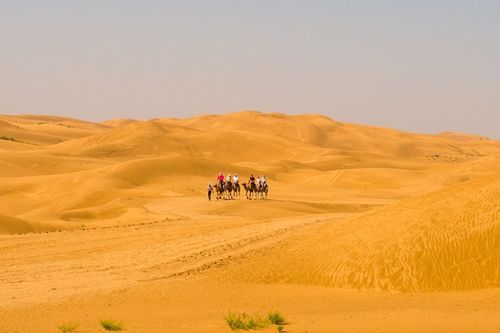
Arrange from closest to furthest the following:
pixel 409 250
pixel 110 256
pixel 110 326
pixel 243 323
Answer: pixel 243 323 < pixel 110 326 < pixel 409 250 < pixel 110 256

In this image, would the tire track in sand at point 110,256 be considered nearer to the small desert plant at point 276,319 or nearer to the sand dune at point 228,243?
the sand dune at point 228,243

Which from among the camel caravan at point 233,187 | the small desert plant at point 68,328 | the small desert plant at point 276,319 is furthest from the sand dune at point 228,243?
the camel caravan at point 233,187

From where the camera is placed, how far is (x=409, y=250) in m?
16.9

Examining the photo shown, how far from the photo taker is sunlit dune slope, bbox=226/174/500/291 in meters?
16.0

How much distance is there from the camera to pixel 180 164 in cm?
5925

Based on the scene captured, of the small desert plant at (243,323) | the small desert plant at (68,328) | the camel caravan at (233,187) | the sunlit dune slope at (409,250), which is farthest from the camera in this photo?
the camel caravan at (233,187)

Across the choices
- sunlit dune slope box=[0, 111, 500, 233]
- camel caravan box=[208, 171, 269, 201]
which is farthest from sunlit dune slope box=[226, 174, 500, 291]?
camel caravan box=[208, 171, 269, 201]

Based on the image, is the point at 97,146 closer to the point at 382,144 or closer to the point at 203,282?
the point at 382,144

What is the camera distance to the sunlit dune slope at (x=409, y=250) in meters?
16.0

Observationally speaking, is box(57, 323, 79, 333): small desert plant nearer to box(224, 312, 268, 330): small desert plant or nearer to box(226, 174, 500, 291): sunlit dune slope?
box(224, 312, 268, 330): small desert plant

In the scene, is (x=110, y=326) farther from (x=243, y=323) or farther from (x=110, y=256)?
(x=110, y=256)

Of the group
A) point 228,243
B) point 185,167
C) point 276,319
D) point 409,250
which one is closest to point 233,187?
point 185,167

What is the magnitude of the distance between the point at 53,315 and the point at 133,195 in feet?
108

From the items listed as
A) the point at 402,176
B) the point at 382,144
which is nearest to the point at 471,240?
the point at 402,176
